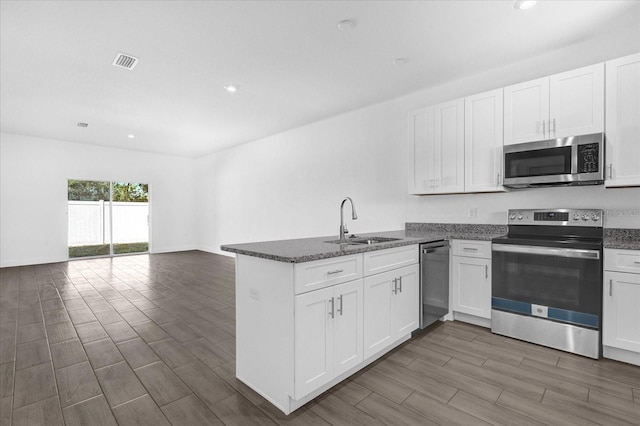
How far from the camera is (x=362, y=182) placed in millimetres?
4773

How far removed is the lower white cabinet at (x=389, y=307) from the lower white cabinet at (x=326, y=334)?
0.13m

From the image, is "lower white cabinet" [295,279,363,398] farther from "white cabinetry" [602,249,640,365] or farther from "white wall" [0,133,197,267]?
"white wall" [0,133,197,267]

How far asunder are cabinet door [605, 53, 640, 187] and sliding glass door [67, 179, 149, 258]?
9.09 metres

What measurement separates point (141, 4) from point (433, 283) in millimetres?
3424

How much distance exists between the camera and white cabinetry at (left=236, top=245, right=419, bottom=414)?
5.87 feet

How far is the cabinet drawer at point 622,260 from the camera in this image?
90.7 inches

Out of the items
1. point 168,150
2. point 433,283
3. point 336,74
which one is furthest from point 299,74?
point 168,150

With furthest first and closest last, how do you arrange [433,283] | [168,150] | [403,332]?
[168,150], [433,283], [403,332]

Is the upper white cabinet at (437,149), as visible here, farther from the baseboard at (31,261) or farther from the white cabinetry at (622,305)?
the baseboard at (31,261)

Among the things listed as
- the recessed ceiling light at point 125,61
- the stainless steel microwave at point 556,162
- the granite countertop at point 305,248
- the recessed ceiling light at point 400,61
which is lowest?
the granite countertop at point 305,248

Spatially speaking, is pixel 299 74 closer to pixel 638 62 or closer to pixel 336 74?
pixel 336 74

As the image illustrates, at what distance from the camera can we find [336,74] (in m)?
3.64

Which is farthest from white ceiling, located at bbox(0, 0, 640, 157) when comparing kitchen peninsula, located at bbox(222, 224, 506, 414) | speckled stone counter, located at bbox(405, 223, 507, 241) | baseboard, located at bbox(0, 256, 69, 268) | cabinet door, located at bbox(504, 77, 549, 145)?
baseboard, located at bbox(0, 256, 69, 268)

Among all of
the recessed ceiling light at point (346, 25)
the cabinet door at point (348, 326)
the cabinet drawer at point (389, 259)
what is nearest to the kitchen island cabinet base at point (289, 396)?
the cabinet door at point (348, 326)
